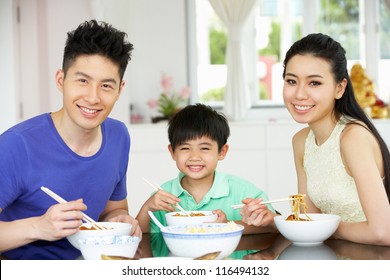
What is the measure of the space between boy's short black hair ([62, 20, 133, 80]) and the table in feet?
1.65

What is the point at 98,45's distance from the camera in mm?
1798

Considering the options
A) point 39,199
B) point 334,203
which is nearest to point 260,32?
point 334,203

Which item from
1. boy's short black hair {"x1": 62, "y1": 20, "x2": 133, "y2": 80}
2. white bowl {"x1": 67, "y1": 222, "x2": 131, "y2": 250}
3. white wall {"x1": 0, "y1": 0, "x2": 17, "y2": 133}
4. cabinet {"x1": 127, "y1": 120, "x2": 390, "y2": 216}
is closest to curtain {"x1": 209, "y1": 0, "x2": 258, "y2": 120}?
cabinet {"x1": 127, "y1": 120, "x2": 390, "y2": 216}

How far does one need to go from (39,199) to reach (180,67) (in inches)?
129

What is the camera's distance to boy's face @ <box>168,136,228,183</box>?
2.18m

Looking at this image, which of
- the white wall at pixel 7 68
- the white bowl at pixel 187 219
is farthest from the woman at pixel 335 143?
the white wall at pixel 7 68

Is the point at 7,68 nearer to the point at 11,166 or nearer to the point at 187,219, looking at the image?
the point at 11,166

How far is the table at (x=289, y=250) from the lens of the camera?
5.04 ft

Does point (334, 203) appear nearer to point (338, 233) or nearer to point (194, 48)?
Answer: point (338, 233)

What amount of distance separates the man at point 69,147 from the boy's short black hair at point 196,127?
328mm

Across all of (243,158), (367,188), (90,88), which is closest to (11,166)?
(90,88)

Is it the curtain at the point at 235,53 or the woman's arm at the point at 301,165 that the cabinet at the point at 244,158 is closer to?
the curtain at the point at 235,53

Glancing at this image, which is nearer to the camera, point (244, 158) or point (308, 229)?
point (308, 229)

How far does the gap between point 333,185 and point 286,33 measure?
313 centimetres
